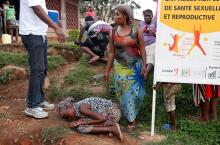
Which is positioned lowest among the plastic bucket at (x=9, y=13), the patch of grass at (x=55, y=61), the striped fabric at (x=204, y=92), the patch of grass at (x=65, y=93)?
the patch of grass at (x=65, y=93)

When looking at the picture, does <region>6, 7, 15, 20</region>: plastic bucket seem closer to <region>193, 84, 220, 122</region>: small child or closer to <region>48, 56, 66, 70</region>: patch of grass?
<region>48, 56, 66, 70</region>: patch of grass

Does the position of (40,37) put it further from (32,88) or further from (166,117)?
(166,117)

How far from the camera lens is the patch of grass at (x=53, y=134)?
16.0 ft

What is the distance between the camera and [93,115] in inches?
199

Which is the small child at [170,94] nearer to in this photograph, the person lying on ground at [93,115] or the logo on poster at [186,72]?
the logo on poster at [186,72]

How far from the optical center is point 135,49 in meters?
5.38

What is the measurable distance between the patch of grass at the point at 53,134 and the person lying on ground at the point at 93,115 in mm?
172

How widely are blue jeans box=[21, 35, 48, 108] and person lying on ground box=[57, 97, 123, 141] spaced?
368 mm

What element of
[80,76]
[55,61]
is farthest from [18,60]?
[80,76]

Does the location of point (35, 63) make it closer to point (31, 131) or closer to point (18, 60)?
point (31, 131)

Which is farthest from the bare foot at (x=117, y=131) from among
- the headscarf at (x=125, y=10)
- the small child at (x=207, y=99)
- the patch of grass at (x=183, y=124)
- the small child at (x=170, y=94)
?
the headscarf at (x=125, y=10)

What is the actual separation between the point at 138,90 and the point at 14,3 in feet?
38.1

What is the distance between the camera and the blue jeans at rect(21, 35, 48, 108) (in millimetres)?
5082

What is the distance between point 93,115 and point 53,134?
1.82 ft
